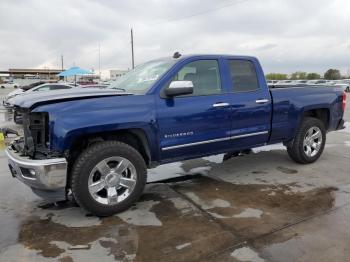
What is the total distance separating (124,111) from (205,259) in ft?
6.23

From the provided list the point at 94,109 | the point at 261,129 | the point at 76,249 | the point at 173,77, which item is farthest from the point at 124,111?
the point at 261,129

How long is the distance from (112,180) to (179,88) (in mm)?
1346

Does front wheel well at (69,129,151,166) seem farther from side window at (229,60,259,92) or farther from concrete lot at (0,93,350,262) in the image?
side window at (229,60,259,92)

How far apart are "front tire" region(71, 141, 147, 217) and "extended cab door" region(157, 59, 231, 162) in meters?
0.50

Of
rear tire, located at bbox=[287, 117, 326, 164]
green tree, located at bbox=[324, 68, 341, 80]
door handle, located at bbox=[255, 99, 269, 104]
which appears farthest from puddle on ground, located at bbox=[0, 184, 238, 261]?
green tree, located at bbox=[324, 68, 341, 80]

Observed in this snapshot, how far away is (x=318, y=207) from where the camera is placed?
4398mm

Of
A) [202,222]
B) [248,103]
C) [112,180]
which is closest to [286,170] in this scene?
[248,103]

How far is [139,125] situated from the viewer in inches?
171

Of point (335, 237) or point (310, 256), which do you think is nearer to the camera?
point (310, 256)

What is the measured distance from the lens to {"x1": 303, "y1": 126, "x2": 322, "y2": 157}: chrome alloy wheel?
6359 millimetres

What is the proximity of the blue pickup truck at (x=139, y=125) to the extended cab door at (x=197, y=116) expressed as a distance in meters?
0.01

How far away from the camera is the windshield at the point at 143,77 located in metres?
4.76

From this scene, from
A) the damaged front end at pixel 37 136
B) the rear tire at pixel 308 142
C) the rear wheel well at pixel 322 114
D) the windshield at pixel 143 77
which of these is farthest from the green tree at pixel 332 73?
the damaged front end at pixel 37 136

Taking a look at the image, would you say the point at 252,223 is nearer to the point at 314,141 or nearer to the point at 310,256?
the point at 310,256
